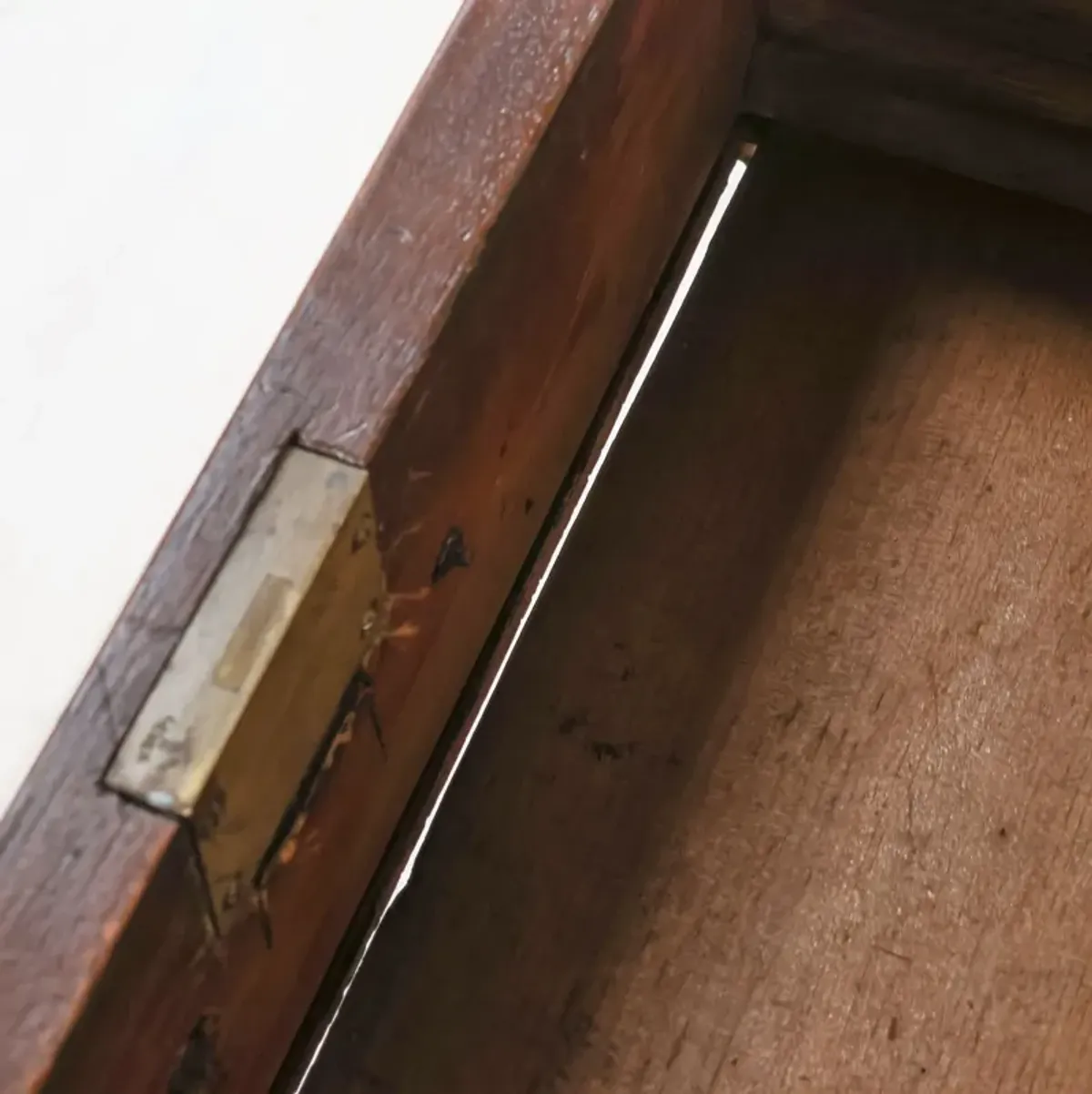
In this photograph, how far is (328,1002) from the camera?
86cm

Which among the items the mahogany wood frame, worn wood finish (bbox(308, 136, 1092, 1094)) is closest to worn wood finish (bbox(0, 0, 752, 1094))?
the mahogany wood frame

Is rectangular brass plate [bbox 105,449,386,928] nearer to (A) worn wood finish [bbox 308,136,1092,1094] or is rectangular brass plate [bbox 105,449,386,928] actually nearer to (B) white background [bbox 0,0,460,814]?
(B) white background [bbox 0,0,460,814]

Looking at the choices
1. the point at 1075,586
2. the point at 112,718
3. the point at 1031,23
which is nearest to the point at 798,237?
the point at 1031,23

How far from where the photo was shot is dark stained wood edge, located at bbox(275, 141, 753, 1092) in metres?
0.87

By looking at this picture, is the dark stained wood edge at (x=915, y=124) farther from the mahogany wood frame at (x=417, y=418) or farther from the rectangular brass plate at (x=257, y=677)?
the rectangular brass plate at (x=257, y=677)

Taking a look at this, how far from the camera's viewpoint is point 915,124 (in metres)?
1.05

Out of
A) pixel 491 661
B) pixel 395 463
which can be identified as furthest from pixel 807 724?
pixel 395 463

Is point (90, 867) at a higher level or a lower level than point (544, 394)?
lower

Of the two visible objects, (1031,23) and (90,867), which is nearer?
(90,867)

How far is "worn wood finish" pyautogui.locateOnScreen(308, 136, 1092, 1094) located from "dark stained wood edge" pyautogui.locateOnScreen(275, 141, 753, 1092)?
16mm

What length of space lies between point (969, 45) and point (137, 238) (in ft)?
1.96

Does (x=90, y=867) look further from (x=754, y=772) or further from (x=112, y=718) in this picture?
(x=754, y=772)

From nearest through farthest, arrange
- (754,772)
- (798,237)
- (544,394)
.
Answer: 1. (544,394)
2. (754,772)
3. (798,237)

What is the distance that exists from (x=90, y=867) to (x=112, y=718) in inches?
2.1
